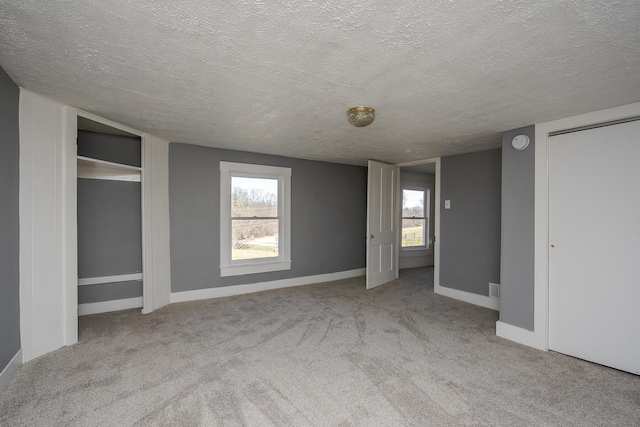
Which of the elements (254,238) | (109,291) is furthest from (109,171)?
(254,238)

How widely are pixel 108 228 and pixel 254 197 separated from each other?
1.97 meters

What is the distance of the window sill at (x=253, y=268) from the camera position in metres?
4.50

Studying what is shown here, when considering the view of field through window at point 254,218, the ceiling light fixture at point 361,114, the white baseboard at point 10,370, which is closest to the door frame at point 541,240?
the ceiling light fixture at point 361,114

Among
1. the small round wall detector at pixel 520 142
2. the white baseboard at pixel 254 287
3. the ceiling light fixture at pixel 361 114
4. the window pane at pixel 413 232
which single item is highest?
the ceiling light fixture at pixel 361 114

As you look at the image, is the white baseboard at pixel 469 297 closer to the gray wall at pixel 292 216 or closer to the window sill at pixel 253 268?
the gray wall at pixel 292 216

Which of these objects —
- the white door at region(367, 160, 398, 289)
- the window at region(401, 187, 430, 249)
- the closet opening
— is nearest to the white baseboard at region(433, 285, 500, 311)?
the white door at region(367, 160, 398, 289)

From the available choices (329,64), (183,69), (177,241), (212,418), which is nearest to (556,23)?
(329,64)

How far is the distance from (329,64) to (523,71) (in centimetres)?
123

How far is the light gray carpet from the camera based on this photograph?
1.87m

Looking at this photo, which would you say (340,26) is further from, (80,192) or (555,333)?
(80,192)

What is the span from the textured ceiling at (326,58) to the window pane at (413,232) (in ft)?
13.8

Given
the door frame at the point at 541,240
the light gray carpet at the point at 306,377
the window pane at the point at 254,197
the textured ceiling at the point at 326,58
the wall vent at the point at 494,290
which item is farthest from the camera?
the window pane at the point at 254,197

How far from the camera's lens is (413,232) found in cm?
721

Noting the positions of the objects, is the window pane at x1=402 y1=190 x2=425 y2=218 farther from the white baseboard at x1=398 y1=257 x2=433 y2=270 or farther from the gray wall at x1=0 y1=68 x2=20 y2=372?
the gray wall at x1=0 y1=68 x2=20 y2=372
